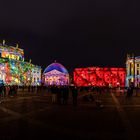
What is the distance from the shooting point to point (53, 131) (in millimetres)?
13445

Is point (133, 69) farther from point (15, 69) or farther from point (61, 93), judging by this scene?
point (61, 93)

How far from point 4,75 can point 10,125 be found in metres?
114

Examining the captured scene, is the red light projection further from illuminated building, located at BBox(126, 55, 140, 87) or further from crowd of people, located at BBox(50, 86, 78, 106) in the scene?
crowd of people, located at BBox(50, 86, 78, 106)

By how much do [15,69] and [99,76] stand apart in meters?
59.0

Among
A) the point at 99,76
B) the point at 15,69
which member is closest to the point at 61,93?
the point at 15,69

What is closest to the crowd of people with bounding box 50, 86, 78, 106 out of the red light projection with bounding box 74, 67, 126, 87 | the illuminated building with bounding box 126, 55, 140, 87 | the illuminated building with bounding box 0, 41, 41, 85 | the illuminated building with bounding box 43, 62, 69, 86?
the illuminated building with bounding box 0, 41, 41, 85

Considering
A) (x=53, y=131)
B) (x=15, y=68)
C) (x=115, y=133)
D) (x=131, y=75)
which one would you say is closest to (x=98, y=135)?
(x=115, y=133)

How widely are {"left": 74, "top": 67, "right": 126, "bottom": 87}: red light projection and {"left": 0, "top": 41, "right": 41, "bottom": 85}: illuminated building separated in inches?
1138

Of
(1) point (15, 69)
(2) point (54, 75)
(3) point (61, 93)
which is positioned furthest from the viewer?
(2) point (54, 75)

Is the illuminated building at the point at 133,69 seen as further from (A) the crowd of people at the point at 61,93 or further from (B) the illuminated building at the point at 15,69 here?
(A) the crowd of people at the point at 61,93

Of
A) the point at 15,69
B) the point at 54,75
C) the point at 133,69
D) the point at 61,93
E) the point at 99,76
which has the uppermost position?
the point at 133,69

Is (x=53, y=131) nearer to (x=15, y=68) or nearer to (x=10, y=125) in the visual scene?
(x=10, y=125)

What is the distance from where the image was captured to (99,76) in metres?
179

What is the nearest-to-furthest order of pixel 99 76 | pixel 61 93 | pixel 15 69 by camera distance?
pixel 61 93 → pixel 15 69 → pixel 99 76
